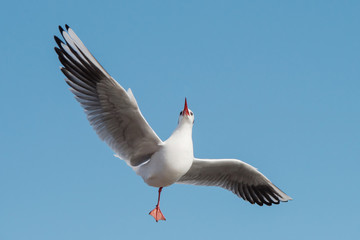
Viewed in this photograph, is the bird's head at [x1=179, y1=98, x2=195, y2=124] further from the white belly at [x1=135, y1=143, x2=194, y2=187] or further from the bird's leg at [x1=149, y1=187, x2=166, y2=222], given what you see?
the bird's leg at [x1=149, y1=187, x2=166, y2=222]

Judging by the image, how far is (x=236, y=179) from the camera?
9.78m

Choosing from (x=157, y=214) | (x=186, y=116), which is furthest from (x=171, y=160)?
(x=157, y=214)

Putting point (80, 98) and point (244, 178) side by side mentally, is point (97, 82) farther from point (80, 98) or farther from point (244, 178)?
point (244, 178)

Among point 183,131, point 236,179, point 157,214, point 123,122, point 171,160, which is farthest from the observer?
point 236,179

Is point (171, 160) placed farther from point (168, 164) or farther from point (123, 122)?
point (123, 122)

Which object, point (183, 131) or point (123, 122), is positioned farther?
point (123, 122)

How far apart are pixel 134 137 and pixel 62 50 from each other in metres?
1.68

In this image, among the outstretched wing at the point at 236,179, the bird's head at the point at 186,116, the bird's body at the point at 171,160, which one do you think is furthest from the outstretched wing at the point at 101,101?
the outstretched wing at the point at 236,179

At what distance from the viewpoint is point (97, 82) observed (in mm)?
8047

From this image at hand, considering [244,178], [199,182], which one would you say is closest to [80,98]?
[199,182]

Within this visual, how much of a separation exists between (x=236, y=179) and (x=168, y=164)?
2338 millimetres

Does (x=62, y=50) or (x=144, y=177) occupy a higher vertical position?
(x=62, y=50)

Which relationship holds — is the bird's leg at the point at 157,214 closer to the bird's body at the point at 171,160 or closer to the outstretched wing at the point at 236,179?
the outstretched wing at the point at 236,179

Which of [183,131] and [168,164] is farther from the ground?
[183,131]
